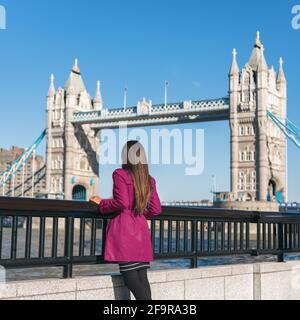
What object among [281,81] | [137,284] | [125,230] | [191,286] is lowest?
[191,286]

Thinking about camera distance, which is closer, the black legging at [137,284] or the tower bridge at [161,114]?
the black legging at [137,284]

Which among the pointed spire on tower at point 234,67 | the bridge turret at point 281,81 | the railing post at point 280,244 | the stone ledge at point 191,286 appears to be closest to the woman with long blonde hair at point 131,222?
the stone ledge at point 191,286

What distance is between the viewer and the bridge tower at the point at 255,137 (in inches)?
2344

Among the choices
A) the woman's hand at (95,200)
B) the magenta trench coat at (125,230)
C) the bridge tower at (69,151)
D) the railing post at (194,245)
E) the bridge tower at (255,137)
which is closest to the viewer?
the magenta trench coat at (125,230)

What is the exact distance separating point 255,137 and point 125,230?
2271 inches

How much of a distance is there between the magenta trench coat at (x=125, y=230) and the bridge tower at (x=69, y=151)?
2782 inches

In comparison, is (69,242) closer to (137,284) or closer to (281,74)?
(137,284)

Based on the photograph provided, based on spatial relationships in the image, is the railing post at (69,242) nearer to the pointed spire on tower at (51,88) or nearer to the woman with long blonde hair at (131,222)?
the woman with long blonde hair at (131,222)

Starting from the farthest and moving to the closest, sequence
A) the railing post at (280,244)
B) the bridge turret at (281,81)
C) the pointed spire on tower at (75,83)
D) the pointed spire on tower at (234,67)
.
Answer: the pointed spire on tower at (75,83), the bridge turret at (281,81), the pointed spire on tower at (234,67), the railing post at (280,244)

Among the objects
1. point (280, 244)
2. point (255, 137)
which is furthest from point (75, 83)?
point (280, 244)

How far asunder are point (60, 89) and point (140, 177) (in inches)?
3069

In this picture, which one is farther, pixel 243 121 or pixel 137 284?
pixel 243 121

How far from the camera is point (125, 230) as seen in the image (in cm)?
420
